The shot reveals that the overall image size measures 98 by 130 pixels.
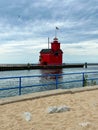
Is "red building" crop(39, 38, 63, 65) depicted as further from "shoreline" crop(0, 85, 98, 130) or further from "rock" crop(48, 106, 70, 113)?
"rock" crop(48, 106, 70, 113)

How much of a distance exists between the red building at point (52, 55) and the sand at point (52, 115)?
103457 mm

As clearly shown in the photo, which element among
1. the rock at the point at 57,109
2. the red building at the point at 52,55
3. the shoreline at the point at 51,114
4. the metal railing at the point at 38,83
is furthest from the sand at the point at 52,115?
the red building at the point at 52,55

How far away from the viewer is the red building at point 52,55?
11968cm

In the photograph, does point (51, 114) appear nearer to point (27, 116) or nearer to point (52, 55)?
point (27, 116)

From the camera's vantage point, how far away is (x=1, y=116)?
41.4ft

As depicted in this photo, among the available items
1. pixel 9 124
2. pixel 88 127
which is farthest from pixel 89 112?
pixel 9 124

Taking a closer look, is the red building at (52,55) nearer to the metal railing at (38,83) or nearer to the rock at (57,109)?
the metal railing at (38,83)

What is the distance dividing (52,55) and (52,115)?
108 meters

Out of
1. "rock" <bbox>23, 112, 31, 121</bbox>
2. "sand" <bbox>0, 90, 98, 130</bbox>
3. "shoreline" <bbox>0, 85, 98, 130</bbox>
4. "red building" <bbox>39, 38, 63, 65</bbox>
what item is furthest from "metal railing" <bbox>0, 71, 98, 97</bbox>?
"red building" <bbox>39, 38, 63, 65</bbox>

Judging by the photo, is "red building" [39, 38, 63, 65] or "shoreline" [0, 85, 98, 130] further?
"red building" [39, 38, 63, 65]

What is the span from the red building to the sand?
103457mm

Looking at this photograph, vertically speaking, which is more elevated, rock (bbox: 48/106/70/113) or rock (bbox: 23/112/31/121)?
rock (bbox: 48/106/70/113)

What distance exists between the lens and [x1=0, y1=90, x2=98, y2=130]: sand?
11318mm

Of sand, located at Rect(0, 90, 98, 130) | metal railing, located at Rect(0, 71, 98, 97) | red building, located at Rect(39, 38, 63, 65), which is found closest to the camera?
sand, located at Rect(0, 90, 98, 130)
